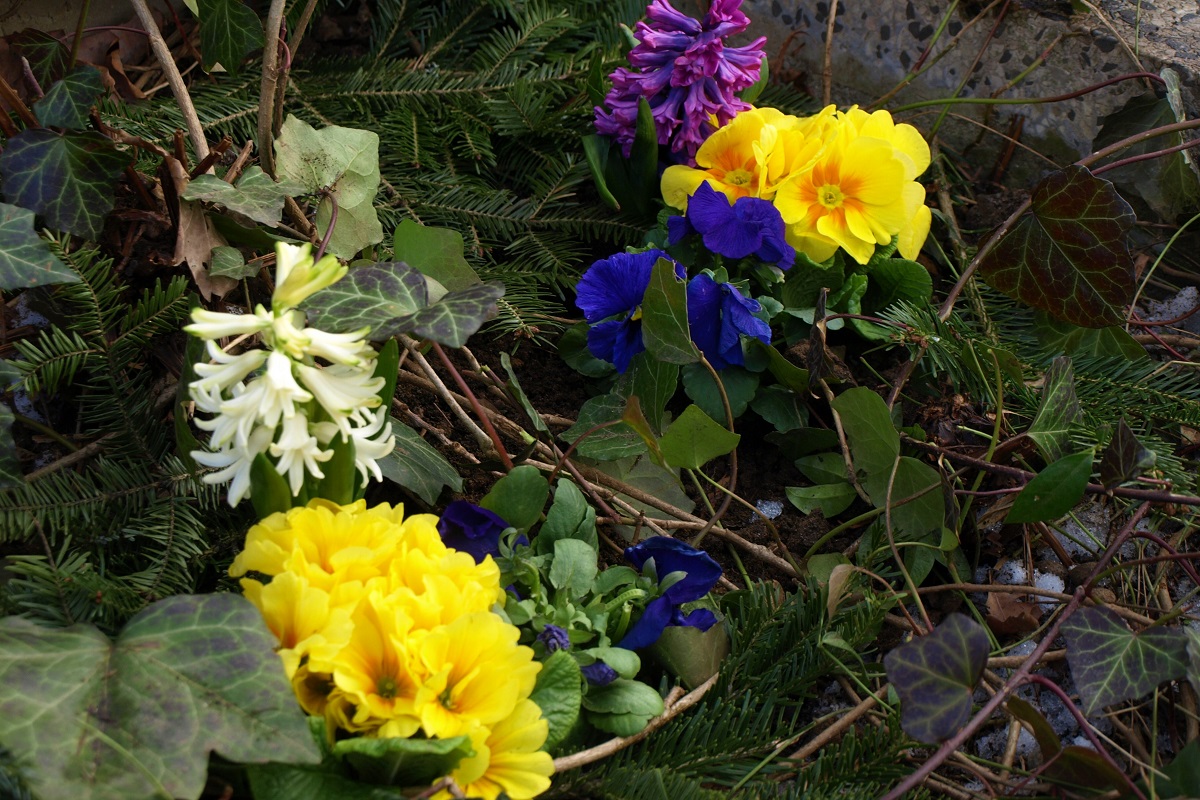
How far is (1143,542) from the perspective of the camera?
1138mm

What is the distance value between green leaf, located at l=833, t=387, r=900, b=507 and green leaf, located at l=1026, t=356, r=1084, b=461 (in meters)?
0.14

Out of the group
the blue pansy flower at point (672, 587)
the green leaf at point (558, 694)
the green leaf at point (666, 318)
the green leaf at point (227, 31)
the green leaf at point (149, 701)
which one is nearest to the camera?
the green leaf at point (149, 701)

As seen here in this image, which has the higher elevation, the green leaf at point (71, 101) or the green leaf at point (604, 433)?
the green leaf at point (71, 101)

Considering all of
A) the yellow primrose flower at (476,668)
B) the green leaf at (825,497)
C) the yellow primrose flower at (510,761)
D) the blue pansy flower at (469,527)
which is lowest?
the green leaf at (825,497)

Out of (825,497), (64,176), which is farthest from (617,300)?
(64,176)

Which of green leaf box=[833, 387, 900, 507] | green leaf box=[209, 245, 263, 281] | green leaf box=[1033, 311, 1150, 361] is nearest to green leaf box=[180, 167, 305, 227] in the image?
green leaf box=[209, 245, 263, 281]

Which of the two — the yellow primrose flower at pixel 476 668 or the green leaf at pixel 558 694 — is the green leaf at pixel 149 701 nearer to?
the yellow primrose flower at pixel 476 668

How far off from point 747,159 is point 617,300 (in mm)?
278

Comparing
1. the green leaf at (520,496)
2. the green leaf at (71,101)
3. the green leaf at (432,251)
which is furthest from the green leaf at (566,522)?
the green leaf at (71,101)

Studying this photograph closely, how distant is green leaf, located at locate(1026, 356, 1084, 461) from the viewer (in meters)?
1.04

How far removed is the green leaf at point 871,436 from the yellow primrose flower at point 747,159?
29 centimetres

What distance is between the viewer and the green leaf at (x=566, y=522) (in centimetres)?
97

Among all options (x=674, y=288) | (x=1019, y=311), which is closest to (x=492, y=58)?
(x=674, y=288)

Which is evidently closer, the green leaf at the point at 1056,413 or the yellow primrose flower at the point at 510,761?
the yellow primrose flower at the point at 510,761
